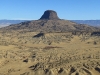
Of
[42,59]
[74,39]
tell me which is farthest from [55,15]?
[42,59]

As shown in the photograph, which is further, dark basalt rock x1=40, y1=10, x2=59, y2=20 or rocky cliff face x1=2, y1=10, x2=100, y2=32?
dark basalt rock x1=40, y1=10, x2=59, y2=20

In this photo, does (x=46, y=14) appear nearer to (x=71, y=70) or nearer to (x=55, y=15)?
(x=55, y=15)

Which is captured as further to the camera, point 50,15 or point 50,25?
point 50,15

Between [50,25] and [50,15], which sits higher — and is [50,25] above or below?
below

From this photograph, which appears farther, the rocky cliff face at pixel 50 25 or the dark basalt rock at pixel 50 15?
the dark basalt rock at pixel 50 15

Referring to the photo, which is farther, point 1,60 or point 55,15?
point 55,15

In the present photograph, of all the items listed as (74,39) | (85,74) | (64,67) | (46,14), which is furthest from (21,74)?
(46,14)

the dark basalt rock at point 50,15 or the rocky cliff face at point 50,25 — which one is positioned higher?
the dark basalt rock at point 50,15

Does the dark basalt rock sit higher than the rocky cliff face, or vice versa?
the dark basalt rock

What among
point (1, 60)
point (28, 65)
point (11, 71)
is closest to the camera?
point (11, 71)

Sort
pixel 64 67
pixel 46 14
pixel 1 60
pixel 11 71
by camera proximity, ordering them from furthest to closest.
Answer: pixel 46 14 < pixel 1 60 < pixel 11 71 < pixel 64 67
